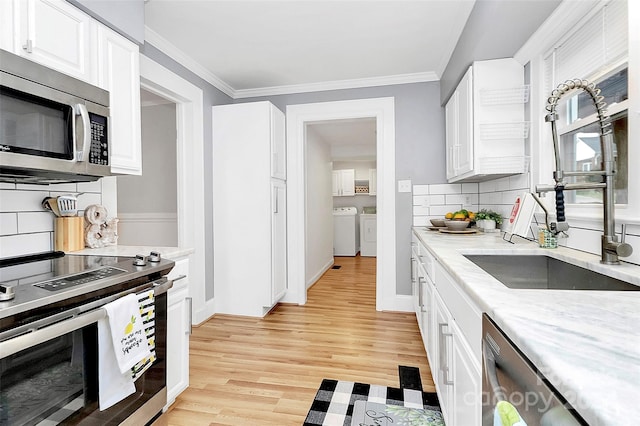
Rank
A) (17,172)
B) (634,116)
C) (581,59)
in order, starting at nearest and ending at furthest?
(634,116) → (17,172) → (581,59)

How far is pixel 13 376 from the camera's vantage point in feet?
3.08

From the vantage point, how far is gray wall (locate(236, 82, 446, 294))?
128 inches

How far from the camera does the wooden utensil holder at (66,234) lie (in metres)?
1.70

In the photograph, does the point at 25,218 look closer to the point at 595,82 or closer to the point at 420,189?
the point at 595,82

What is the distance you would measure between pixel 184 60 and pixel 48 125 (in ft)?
5.74

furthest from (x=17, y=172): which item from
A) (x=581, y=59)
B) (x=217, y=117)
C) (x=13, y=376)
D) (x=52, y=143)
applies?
(x=581, y=59)

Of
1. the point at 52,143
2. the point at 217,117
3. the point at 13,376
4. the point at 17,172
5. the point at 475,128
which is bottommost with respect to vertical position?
the point at 13,376

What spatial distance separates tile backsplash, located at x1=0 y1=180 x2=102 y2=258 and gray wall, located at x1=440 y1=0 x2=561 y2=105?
2495 mm

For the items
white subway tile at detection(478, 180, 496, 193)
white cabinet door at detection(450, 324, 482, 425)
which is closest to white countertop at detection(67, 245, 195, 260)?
white cabinet door at detection(450, 324, 482, 425)

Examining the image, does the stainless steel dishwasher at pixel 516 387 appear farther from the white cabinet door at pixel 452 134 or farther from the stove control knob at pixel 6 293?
the white cabinet door at pixel 452 134

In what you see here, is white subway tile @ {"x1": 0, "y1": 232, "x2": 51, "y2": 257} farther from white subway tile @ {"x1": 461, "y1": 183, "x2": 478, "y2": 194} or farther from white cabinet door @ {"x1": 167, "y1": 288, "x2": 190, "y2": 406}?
white subway tile @ {"x1": 461, "y1": 183, "x2": 478, "y2": 194}

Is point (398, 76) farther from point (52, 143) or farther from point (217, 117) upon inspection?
point (52, 143)

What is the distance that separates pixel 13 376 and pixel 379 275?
2.90 meters

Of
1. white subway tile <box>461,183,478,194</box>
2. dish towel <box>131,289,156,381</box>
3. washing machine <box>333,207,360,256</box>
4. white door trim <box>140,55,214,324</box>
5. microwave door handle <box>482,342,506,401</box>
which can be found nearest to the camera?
microwave door handle <box>482,342,506,401</box>
